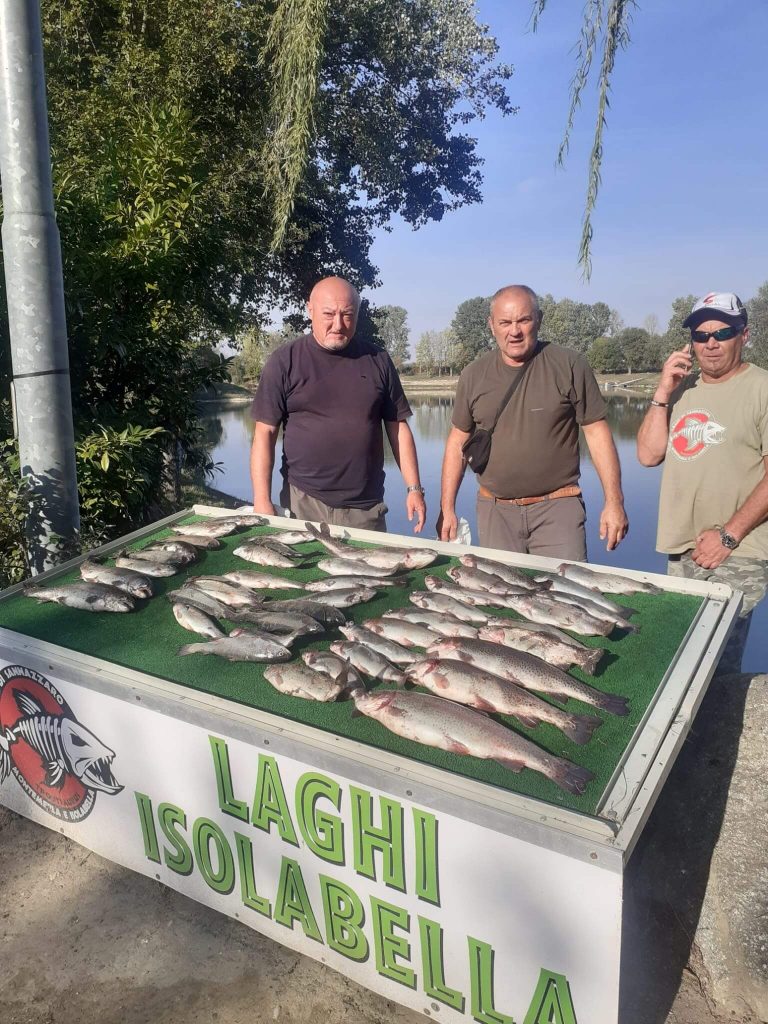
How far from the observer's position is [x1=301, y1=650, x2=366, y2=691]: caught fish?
2428 mm

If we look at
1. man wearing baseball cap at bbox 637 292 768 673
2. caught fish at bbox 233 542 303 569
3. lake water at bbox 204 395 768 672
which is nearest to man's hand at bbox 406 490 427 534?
lake water at bbox 204 395 768 672

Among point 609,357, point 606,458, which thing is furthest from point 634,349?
point 606,458

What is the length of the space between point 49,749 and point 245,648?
1.06 m

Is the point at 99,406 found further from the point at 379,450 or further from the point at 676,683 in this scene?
the point at 676,683

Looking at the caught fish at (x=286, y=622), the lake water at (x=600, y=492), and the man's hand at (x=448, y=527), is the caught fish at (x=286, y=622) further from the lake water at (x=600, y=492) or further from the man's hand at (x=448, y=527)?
the lake water at (x=600, y=492)

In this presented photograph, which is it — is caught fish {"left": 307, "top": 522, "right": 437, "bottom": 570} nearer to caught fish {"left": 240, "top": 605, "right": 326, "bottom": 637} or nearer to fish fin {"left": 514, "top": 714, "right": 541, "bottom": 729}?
caught fish {"left": 240, "top": 605, "right": 326, "bottom": 637}

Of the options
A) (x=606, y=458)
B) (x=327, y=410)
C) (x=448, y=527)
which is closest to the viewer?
(x=606, y=458)

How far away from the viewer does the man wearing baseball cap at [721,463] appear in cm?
356

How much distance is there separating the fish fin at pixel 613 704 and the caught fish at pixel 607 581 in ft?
2.89

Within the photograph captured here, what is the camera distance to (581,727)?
84.1 inches

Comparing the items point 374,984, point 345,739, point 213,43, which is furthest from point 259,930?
point 213,43

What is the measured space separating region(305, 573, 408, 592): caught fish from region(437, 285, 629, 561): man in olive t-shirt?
4.00 feet

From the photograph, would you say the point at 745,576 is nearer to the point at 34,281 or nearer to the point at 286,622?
the point at 286,622

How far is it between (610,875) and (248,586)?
2065 millimetres
